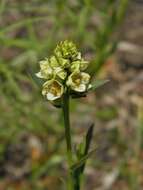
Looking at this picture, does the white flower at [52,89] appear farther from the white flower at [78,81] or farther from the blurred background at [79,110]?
the blurred background at [79,110]

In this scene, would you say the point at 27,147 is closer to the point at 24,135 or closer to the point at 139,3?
the point at 24,135

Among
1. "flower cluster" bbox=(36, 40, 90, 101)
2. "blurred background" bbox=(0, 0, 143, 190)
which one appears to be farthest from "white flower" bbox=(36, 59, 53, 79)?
"blurred background" bbox=(0, 0, 143, 190)

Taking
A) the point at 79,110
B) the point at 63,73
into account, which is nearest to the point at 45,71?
the point at 63,73

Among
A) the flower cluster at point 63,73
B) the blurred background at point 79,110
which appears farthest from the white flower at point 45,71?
the blurred background at point 79,110

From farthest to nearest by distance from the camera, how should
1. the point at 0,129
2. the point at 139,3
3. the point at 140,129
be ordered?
the point at 139,3 → the point at 140,129 → the point at 0,129

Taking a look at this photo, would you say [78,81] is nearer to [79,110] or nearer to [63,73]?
[63,73]

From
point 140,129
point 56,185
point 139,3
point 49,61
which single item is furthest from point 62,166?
point 49,61

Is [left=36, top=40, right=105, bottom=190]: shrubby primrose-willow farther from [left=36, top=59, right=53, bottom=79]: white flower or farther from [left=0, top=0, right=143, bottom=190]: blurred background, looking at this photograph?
[left=0, top=0, right=143, bottom=190]: blurred background
